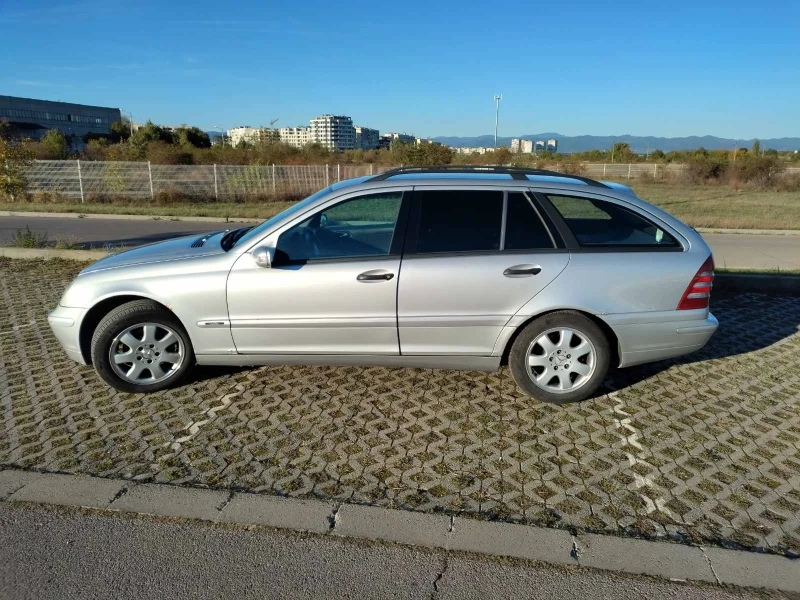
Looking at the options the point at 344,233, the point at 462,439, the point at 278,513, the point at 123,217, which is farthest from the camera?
the point at 123,217

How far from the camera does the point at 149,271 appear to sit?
4.24 meters

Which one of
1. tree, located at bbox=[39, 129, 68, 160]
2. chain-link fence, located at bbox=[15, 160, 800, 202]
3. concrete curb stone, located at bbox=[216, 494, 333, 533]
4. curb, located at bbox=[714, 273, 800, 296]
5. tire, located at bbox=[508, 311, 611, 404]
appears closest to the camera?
concrete curb stone, located at bbox=[216, 494, 333, 533]

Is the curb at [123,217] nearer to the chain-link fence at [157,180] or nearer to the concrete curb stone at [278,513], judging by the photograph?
the chain-link fence at [157,180]

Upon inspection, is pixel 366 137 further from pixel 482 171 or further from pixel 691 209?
pixel 482 171

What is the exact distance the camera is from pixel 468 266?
4.06 m

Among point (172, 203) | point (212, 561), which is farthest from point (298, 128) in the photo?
point (212, 561)

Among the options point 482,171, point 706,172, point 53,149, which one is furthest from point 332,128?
point 482,171

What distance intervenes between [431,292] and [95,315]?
2514mm

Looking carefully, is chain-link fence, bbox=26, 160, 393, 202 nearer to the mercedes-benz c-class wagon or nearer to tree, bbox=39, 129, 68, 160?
tree, bbox=39, 129, 68, 160

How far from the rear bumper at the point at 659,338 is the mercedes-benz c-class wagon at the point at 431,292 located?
0.03ft

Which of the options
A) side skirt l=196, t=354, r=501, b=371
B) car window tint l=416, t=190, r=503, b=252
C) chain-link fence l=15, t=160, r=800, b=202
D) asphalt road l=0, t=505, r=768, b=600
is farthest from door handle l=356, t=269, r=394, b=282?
chain-link fence l=15, t=160, r=800, b=202

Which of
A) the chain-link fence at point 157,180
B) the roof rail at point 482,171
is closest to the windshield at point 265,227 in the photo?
the roof rail at point 482,171

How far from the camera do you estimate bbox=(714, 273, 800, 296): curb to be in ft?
24.2

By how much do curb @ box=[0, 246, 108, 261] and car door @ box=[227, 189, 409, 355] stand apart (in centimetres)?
612
